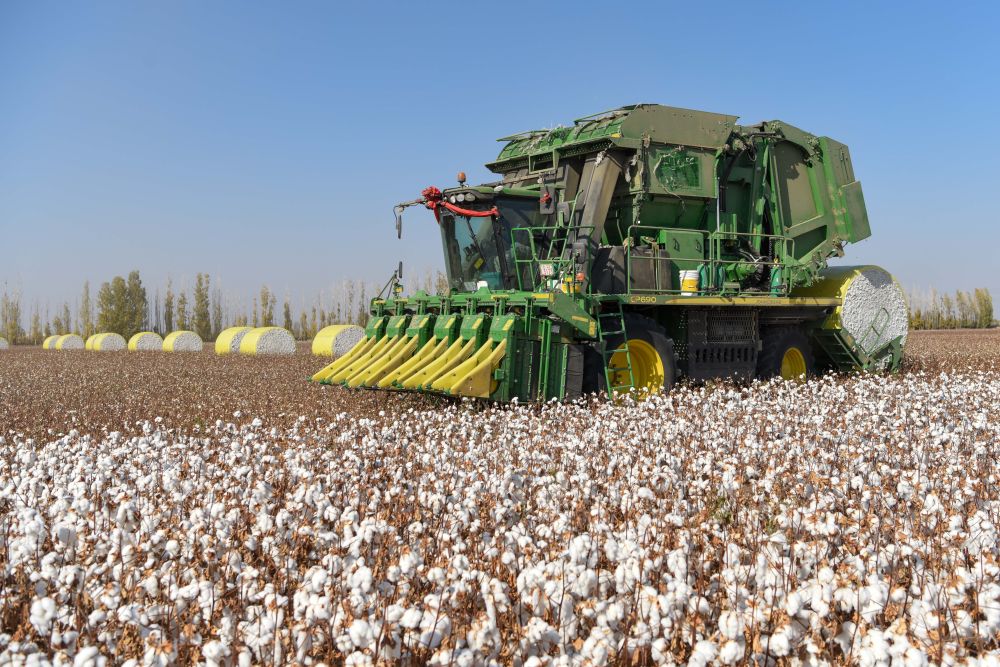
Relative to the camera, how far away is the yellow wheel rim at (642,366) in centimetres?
1152

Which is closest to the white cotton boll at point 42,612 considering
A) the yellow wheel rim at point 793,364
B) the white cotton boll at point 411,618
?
the white cotton boll at point 411,618

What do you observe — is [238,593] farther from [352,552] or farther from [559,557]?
[559,557]

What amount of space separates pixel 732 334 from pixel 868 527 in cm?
894

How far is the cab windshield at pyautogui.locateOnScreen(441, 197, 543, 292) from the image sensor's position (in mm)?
11850

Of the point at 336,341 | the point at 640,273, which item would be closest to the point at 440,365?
the point at 640,273

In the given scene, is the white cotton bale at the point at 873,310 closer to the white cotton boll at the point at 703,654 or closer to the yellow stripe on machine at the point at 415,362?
the yellow stripe on machine at the point at 415,362

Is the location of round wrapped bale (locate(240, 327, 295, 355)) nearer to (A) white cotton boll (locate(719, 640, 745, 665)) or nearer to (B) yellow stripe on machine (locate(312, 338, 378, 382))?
(B) yellow stripe on machine (locate(312, 338, 378, 382))

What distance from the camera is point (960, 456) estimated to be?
19.7 feet

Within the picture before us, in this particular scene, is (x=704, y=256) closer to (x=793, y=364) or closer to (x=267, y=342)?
(x=793, y=364)

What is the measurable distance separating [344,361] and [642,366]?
14.4 ft

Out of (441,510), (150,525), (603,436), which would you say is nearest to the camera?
(150,525)

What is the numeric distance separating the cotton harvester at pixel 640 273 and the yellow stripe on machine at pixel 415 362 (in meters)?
0.02

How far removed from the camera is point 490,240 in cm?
1191

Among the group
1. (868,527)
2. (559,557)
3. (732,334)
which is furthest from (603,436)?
(732,334)
